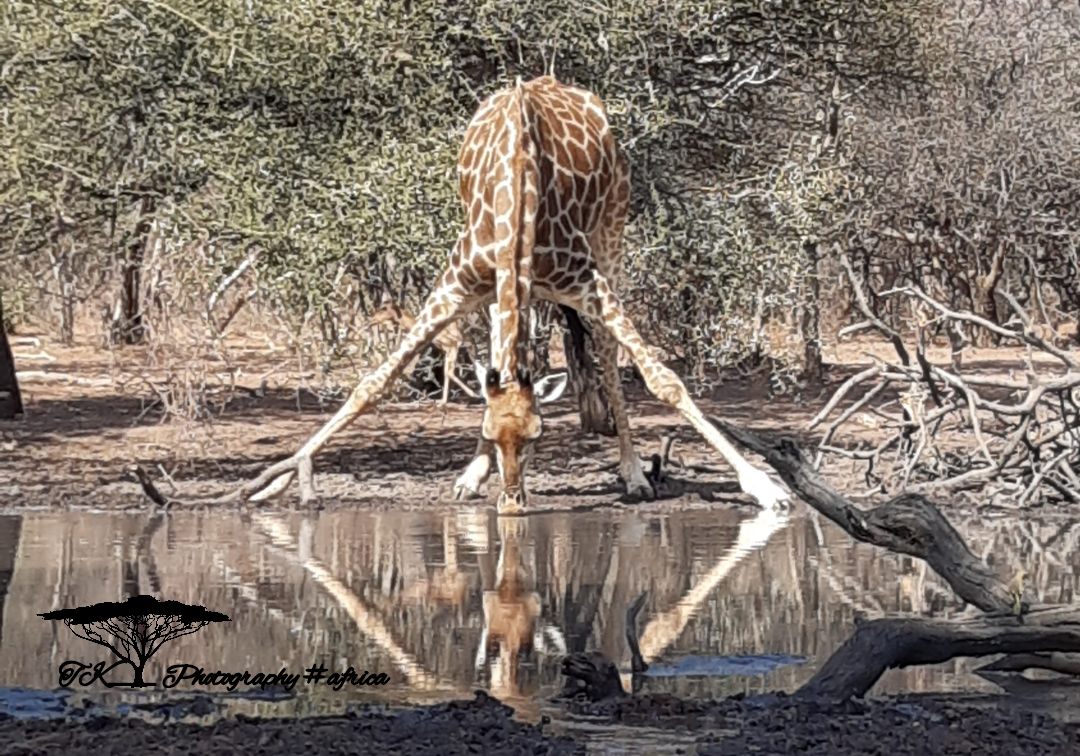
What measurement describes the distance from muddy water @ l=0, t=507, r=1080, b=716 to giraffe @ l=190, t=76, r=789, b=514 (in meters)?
0.67

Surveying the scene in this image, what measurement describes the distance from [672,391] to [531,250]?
147 centimetres

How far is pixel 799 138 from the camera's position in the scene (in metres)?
20.2

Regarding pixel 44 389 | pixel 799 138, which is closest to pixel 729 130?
pixel 799 138

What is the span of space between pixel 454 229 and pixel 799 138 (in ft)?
16.8

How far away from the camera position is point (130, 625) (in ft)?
30.6

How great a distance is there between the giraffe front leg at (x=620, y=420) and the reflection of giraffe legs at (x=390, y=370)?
3.92 feet

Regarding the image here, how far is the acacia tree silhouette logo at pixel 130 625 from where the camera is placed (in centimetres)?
870

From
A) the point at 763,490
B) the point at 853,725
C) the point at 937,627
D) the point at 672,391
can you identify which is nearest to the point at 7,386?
the point at 672,391

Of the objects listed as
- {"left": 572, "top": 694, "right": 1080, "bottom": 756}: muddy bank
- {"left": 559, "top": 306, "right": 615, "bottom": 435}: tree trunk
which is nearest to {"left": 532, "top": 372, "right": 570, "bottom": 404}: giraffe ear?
{"left": 559, "top": 306, "right": 615, "bottom": 435}: tree trunk

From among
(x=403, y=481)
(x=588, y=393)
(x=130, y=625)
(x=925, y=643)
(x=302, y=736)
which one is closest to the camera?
(x=302, y=736)

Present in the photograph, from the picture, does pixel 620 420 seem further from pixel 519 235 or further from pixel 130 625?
pixel 130 625

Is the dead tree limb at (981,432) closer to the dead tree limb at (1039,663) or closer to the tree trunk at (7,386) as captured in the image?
the dead tree limb at (1039,663)

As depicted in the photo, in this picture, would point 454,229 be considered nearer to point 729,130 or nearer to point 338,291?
point 338,291

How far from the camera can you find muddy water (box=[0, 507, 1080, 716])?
872 cm
